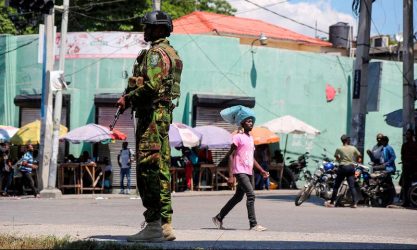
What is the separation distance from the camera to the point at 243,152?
1244 cm

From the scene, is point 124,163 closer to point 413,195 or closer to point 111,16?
point 413,195

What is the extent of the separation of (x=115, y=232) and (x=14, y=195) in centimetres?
1870

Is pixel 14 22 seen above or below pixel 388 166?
above

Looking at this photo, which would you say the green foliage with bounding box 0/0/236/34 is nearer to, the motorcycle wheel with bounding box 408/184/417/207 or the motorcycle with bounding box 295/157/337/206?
the motorcycle with bounding box 295/157/337/206

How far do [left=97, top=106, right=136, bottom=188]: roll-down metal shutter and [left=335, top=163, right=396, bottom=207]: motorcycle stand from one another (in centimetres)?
1180

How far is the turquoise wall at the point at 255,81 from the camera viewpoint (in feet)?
106

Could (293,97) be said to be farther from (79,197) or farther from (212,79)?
(79,197)

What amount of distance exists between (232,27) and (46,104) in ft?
66.6

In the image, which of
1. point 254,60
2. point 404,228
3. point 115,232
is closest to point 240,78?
point 254,60

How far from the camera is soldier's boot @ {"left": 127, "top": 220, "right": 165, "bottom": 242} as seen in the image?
862 cm

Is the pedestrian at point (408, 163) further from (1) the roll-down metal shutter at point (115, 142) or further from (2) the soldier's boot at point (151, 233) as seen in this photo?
(2) the soldier's boot at point (151, 233)

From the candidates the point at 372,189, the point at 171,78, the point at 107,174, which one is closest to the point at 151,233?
the point at 171,78

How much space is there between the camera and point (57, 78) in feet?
84.2

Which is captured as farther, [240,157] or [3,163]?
[3,163]
